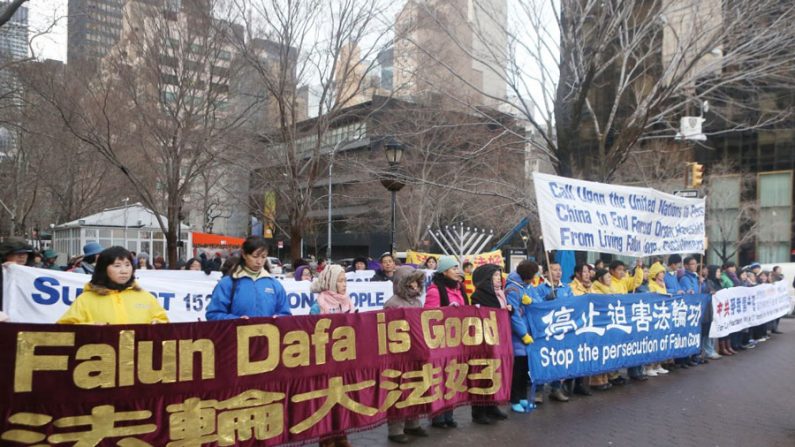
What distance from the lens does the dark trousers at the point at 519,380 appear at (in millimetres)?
6762

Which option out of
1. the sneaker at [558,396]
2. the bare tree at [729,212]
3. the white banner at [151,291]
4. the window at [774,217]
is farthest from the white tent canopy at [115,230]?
the window at [774,217]

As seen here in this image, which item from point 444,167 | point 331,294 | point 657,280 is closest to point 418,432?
point 331,294

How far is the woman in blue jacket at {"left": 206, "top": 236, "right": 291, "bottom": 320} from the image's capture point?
4836mm

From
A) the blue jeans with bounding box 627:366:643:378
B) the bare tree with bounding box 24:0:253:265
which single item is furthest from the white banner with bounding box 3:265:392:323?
the bare tree with bounding box 24:0:253:265

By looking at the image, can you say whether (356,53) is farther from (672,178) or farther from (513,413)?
(672,178)

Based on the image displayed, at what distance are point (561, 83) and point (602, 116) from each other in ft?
109

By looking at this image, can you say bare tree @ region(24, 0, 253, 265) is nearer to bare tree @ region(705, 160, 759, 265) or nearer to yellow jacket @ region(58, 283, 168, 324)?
yellow jacket @ region(58, 283, 168, 324)

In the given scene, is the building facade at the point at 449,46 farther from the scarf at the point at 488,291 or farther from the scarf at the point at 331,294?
the scarf at the point at 331,294

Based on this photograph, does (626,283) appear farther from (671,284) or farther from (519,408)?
(519,408)

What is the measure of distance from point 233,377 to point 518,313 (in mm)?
3333

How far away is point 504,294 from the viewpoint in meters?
6.88

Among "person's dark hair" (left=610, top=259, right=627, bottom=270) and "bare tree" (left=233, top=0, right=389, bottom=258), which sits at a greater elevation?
"bare tree" (left=233, top=0, right=389, bottom=258)

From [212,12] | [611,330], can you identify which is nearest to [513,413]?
[611,330]

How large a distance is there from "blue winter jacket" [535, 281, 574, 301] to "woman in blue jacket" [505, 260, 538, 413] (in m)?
0.21
